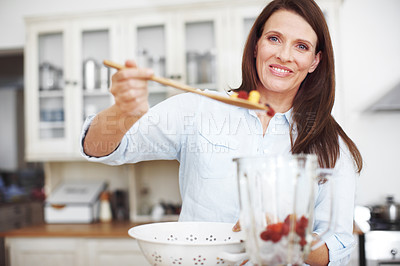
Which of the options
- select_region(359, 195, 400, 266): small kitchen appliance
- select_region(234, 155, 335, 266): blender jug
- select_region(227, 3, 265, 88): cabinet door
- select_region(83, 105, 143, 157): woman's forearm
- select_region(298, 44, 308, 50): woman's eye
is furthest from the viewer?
select_region(227, 3, 265, 88): cabinet door

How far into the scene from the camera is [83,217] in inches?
107

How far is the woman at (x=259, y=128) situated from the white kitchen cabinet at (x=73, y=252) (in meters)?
1.33

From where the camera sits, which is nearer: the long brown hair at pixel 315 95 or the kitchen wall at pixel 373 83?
the long brown hair at pixel 315 95

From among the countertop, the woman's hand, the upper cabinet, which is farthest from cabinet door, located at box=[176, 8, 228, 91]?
the woman's hand

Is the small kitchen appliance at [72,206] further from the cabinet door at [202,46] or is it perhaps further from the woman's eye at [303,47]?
the woman's eye at [303,47]

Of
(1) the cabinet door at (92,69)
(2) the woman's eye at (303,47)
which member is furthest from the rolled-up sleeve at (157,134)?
(1) the cabinet door at (92,69)

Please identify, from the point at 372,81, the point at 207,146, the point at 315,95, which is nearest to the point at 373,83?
the point at 372,81

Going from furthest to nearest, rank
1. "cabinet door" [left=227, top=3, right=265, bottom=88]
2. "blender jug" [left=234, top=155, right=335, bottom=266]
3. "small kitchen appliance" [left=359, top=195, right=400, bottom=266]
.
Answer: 1. "cabinet door" [left=227, top=3, right=265, bottom=88]
2. "small kitchen appliance" [left=359, top=195, right=400, bottom=266]
3. "blender jug" [left=234, top=155, right=335, bottom=266]

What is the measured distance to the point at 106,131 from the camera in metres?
0.92

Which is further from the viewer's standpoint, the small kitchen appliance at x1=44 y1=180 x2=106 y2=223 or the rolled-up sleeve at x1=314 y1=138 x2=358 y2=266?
the small kitchen appliance at x1=44 y1=180 x2=106 y2=223

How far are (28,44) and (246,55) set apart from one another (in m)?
2.10

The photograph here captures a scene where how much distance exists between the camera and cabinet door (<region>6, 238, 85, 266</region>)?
2.43 meters

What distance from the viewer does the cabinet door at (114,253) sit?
2.38 metres

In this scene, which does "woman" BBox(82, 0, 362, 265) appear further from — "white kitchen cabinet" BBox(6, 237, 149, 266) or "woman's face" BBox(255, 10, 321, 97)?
"white kitchen cabinet" BBox(6, 237, 149, 266)
